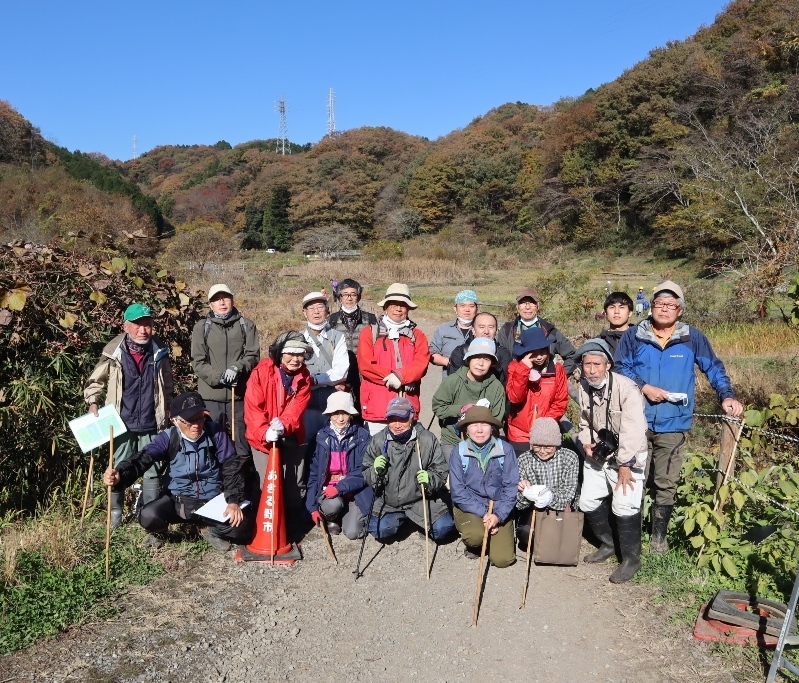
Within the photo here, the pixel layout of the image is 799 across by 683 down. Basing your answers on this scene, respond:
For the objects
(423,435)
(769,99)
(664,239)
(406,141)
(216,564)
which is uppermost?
(406,141)

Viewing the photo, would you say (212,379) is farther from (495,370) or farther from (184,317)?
(495,370)

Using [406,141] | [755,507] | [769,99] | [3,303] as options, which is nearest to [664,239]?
[769,99]

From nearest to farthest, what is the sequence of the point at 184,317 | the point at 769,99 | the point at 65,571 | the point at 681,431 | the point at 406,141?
1. the point at 65,571
2. the point at 681,431
3. the point at 184,317
4. the point at 769,99
5. the point at 406,141

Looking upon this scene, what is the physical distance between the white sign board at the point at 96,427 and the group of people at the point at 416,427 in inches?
9.2

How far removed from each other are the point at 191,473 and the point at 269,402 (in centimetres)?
78

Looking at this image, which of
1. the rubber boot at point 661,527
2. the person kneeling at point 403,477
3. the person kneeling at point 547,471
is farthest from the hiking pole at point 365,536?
the rubber boot at point 661,527

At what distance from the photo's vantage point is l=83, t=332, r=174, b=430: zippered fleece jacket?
482cm

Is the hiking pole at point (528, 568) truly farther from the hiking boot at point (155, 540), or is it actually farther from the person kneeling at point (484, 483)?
the hiking boot at point (155, 540)

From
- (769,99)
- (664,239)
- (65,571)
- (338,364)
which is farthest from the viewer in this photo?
(664,239)

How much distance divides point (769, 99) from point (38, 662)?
108ft

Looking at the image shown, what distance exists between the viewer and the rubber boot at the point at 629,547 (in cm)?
433

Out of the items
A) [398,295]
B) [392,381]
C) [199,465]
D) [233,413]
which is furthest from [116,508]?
[398,295]

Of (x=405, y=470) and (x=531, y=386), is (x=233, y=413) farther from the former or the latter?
(x=531, y=386)

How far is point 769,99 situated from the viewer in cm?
2780
